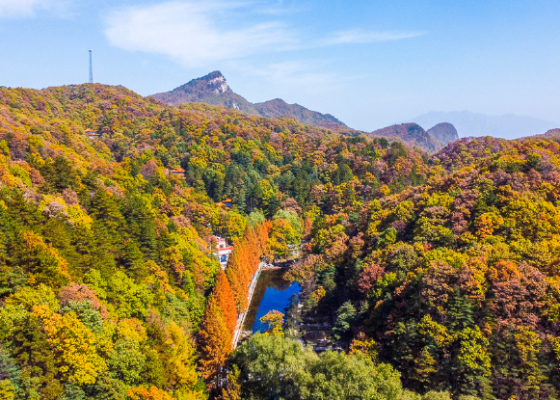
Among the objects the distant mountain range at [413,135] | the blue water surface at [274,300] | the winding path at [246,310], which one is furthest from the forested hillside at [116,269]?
the distant mountain range at [413,135]

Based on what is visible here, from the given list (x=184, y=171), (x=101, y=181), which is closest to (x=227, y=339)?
(x=101, y=181)

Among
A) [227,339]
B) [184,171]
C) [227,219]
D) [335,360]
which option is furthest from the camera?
[184,171]

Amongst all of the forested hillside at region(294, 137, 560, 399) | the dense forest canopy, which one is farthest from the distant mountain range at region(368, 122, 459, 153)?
the dense forest canopy

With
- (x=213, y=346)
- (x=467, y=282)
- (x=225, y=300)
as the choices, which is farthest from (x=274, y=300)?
(x=467, y=282)

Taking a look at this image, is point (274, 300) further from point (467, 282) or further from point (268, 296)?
point (467, 282)

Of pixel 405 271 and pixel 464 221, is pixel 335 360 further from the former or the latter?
pixel 464 221
